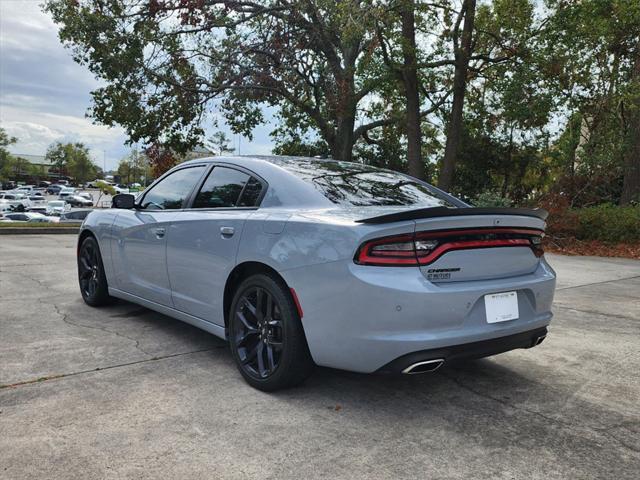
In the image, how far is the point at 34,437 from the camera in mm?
→ 2648

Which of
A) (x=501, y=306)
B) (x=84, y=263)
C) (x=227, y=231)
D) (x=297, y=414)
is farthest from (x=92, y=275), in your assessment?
(x=501, y=306)

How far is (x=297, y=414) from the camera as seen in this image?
2975mm

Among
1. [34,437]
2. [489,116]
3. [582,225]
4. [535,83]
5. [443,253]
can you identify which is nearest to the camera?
[34,437]

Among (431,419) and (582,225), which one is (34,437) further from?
(582,225)

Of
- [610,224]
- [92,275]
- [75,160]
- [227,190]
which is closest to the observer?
[227,190]

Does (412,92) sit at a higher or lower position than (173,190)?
higher

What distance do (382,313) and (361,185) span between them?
129 cm

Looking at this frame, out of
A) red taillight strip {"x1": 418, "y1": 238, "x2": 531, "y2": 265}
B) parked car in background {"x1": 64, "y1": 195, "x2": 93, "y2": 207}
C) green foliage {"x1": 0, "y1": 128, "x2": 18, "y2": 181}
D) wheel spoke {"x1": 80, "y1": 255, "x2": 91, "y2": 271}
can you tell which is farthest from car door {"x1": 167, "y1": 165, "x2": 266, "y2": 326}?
green foliage {"x1": 0, "y1": 128, "x2": 18, "y2": 181}

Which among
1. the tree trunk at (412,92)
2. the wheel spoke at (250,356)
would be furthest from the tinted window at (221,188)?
the tree trunk at (412,92)

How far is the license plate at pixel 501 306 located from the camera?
296cm

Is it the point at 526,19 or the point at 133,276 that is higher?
the point at 526,19

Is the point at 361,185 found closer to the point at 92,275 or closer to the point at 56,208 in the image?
the point at 92,275

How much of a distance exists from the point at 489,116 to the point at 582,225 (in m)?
9.18

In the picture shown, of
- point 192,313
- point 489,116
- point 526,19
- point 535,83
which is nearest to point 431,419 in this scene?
point 192,313
